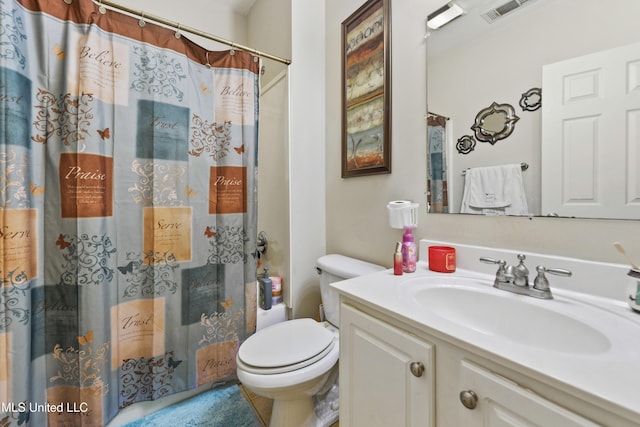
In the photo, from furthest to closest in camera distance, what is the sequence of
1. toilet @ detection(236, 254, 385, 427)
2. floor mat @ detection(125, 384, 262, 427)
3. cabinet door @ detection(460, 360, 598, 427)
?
floor mat @ detection(125, 384, 262, 427)
toilet @ detection(236, 254, 385, 427)
cabinet door @ detection(460, 360, 598, 427)

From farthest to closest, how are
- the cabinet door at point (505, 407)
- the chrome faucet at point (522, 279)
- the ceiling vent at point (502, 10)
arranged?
the ceiling vent at point (502, 10), the chrome faucet at point (522, 279), the cabinet door at point (505, 407)

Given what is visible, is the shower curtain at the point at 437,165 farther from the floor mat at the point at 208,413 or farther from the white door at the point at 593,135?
the floor mat at the point at 208,413

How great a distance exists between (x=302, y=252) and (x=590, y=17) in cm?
148

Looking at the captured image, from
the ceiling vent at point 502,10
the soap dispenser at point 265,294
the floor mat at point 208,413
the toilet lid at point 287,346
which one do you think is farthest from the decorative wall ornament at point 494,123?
the floor mat at point 208,413

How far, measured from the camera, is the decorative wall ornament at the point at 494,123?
2.92 feet

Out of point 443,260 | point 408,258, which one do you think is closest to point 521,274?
point 443,260

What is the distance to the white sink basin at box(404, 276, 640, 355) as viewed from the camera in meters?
0.60

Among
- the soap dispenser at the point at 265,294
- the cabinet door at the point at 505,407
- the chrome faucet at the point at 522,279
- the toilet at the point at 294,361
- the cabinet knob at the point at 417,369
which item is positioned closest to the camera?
the cabinet door at the point at 505,407

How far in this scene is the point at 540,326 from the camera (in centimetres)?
69

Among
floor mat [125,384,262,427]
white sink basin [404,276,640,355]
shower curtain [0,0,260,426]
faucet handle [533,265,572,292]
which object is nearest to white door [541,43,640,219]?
faucet handle [533,265,572,292]

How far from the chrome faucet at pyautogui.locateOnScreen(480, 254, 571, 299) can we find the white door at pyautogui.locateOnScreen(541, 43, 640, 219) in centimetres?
18

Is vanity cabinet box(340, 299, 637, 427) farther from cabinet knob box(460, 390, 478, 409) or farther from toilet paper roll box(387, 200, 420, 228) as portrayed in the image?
toilet paper roll box(387, 200, 420, 228)

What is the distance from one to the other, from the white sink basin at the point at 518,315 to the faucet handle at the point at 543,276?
4 cm

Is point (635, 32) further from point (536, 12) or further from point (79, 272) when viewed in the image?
point (79, 272)
